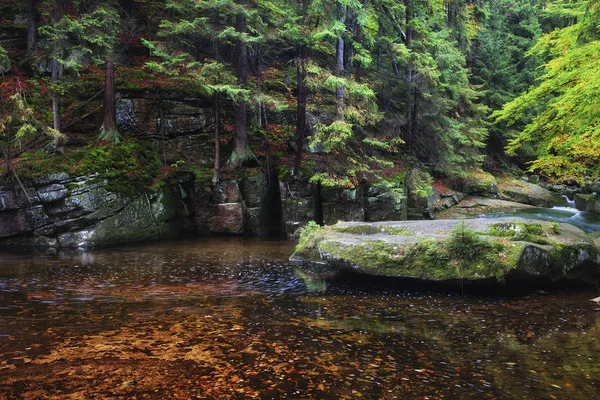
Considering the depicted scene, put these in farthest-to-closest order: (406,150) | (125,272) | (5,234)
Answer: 1. (406,150)
2. (5,234)
3. (125,272)

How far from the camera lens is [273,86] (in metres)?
24.5

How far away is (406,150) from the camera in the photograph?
24.0 metres

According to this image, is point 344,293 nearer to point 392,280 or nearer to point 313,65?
point 392,280

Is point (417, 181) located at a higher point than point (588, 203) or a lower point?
higher

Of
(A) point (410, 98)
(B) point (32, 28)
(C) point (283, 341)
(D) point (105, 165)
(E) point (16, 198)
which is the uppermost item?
(B) point (32, 28)

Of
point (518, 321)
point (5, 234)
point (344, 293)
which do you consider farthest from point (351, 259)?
point (5, 234)

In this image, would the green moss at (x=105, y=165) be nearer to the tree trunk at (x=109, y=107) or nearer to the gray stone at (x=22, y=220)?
the tree trunk at (x=109, y=107)

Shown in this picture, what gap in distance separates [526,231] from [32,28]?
24.2m

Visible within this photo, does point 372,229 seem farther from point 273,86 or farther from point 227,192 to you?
point 273,86

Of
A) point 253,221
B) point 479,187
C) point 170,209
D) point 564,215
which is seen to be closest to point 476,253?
point 253,221

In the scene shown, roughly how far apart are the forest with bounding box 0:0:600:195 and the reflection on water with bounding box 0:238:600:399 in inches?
283

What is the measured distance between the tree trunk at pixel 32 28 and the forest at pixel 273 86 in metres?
0.05

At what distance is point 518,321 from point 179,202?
1577 centimetres

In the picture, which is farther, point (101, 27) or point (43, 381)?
point (101, 27)
